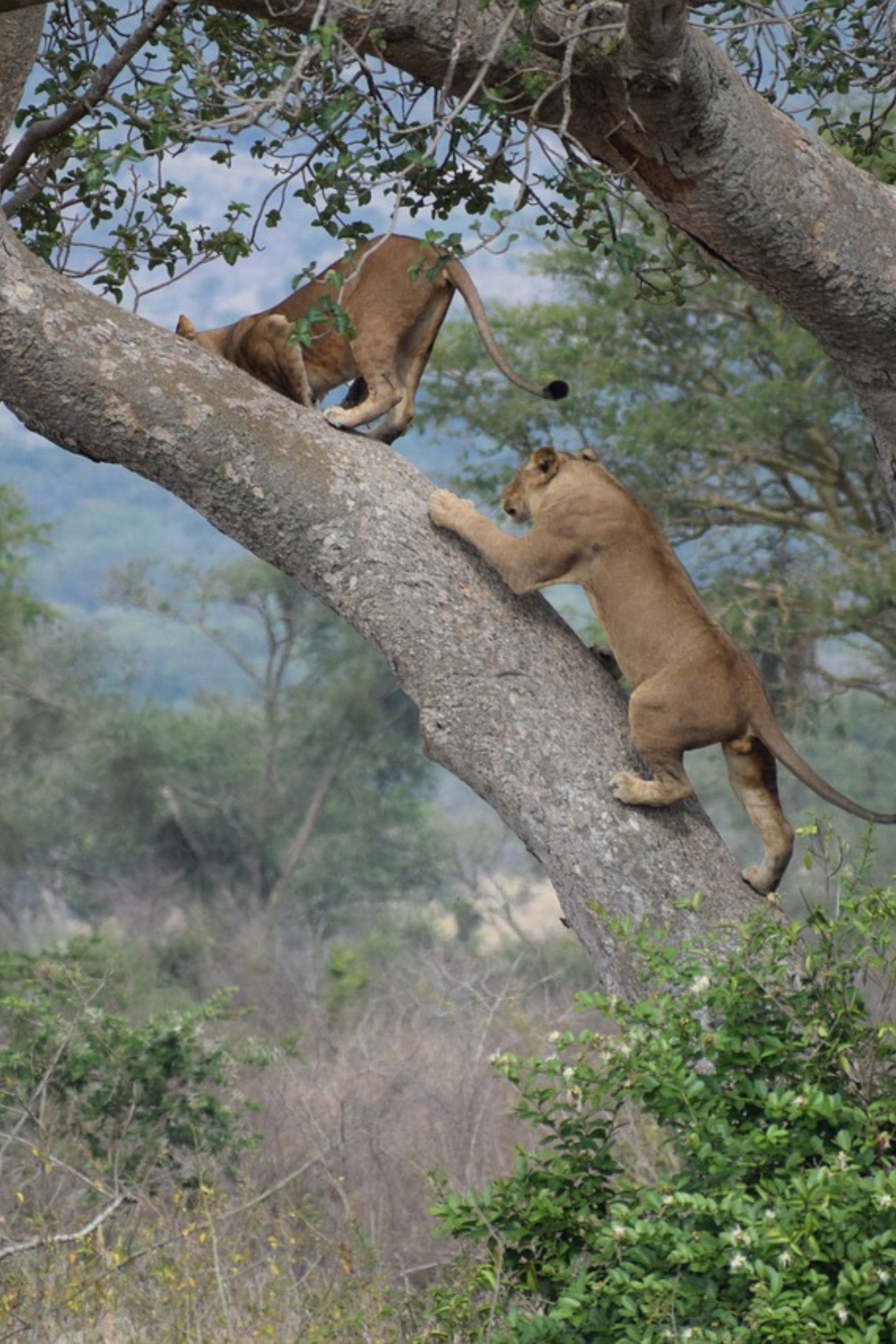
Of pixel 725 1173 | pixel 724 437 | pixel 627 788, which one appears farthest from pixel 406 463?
pixel 724 437

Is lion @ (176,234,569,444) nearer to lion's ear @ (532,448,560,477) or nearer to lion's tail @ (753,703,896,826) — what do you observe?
lion's ear @ (532,448,560,477)

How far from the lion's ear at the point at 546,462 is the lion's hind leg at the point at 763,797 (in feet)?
3.02

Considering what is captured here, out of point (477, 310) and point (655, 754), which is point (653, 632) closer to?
point (655, 754)

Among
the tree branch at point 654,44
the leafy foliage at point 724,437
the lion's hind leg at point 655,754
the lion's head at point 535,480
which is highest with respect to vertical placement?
the tree branch at point 654,44

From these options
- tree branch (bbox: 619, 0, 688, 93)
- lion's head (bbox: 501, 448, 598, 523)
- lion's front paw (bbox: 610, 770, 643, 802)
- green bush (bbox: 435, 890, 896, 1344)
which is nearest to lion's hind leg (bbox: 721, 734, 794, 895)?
green bush (bbox: 435, 890, 896, 1344)

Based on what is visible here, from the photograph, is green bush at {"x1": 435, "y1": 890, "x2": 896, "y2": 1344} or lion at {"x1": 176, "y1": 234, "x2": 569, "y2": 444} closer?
green bush at {"x1": 435, "y1": 890, "x2": 896, "y2": 1344}

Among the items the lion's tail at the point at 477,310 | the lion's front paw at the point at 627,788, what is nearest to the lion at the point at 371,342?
the lion's tail at the point at 477,310

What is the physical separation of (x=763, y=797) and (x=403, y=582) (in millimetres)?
1227

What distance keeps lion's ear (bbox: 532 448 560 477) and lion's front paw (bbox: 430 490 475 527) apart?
1.40 feet

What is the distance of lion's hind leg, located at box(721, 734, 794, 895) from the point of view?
5.07 m

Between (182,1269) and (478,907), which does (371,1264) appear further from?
(478,907)

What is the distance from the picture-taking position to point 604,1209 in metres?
4.59

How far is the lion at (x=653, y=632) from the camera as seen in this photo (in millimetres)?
4871

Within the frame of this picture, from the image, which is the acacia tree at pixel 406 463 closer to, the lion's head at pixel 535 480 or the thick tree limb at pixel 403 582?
the thick tree limb at pixel 403 582
